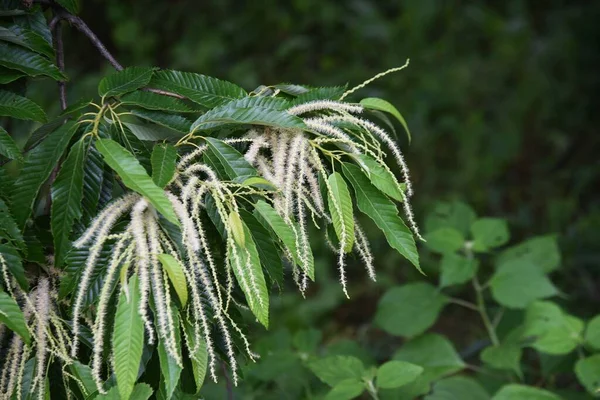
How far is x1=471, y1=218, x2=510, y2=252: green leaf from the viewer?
7.25ft

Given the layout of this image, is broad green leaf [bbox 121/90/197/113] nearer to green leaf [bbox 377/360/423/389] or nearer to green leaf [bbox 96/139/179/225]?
green leaf [bbox 96/139/179/225]

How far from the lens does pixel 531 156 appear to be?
192 inches

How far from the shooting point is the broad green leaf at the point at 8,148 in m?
1.17

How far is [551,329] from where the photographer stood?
2043 mm

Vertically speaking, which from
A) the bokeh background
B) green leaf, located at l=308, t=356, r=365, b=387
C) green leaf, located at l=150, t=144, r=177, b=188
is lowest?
green leaf, located at l=308, t=356, r=365, b=387

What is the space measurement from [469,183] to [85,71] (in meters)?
2.44

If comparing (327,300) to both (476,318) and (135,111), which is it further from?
(135,111)

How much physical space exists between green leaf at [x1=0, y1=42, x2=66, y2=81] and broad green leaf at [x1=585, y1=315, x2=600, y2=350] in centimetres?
152

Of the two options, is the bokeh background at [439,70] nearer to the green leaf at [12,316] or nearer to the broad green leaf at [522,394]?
the broad green leaf at [522,394]

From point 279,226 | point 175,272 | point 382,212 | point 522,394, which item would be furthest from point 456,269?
point 175,272

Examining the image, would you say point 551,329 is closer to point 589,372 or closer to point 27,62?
point 589,372

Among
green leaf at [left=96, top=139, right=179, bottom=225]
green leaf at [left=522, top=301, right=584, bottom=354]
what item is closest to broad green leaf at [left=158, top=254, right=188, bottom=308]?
green leaf at [left=96, top=139, right=179, bottom=225]

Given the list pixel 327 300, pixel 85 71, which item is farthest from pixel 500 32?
pixel 85 71

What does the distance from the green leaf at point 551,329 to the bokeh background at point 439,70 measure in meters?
2.00
